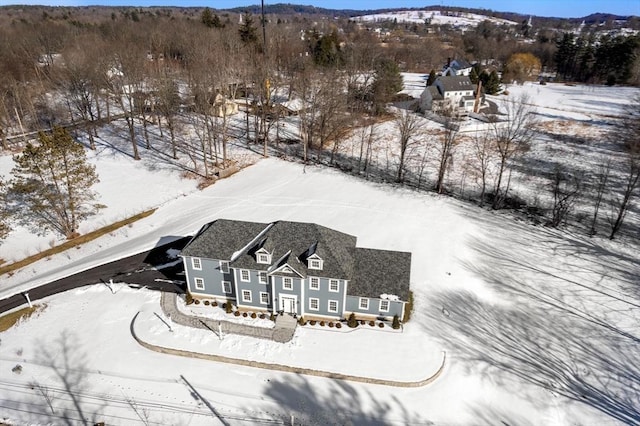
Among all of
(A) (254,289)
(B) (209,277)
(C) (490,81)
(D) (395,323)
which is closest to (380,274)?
(D) (395,323)

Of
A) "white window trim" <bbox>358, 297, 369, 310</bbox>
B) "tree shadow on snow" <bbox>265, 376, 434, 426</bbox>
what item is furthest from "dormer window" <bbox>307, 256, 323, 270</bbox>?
"tree shadow on snow" <bbox>265, 376, 434, 426</bbox>

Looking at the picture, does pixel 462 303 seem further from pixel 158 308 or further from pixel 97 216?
pixel 97 216

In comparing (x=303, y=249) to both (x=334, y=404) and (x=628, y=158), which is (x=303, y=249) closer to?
(x=334, y=404)

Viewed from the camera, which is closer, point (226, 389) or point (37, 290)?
point (226, 389)

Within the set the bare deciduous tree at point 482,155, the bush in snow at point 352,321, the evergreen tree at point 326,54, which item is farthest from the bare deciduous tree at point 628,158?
the evergreen tree at point 326,54

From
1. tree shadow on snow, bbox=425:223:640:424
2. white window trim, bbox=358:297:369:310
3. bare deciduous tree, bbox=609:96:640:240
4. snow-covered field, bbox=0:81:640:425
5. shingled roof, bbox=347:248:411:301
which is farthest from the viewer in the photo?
bare deciduous tree, bbox=609:96:640:240

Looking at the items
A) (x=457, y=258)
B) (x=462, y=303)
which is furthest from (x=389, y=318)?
(x=457, y=258)

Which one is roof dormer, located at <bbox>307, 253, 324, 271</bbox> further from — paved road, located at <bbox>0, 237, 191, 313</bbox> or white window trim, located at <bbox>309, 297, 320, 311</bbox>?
paved road, located at <bbox>0, 237, 191, 313</bbox>
